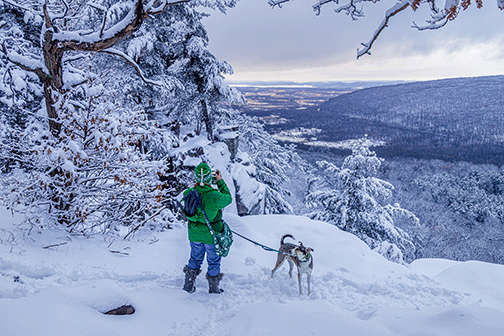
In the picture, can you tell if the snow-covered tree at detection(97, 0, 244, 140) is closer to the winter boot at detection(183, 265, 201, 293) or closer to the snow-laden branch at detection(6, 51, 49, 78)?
the snow-laden branch at detection(6, 51, 49, 78)

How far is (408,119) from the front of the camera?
144 m

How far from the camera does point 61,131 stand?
3.99m

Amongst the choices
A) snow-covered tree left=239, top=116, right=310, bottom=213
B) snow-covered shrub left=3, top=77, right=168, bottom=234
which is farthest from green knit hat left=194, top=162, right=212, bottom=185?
snow-covered tree left=239, top=116, right=310, bottom=213

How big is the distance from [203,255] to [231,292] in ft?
2.26

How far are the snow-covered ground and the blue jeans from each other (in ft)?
1.16

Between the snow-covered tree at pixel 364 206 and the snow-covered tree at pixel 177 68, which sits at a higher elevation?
the snow-covered tree at pixel 177 68

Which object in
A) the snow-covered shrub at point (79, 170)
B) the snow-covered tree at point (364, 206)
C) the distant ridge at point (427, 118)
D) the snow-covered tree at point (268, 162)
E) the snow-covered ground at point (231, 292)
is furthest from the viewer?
the distant ridge at point (427, 118)

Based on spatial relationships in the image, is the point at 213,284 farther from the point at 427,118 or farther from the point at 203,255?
the point at 427,118

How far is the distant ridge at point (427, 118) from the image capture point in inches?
3738

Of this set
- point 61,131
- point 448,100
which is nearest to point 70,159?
point 61,131

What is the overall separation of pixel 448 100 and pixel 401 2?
199032 millimetres

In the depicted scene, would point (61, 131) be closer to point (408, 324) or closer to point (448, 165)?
point (408, 324)

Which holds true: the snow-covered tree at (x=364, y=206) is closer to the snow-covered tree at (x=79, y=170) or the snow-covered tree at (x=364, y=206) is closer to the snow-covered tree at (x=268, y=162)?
the snow-covered tree at (x=268, y=162)

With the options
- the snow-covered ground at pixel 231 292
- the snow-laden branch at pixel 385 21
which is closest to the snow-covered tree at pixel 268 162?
the snow-covered ground at pixel 231 292
